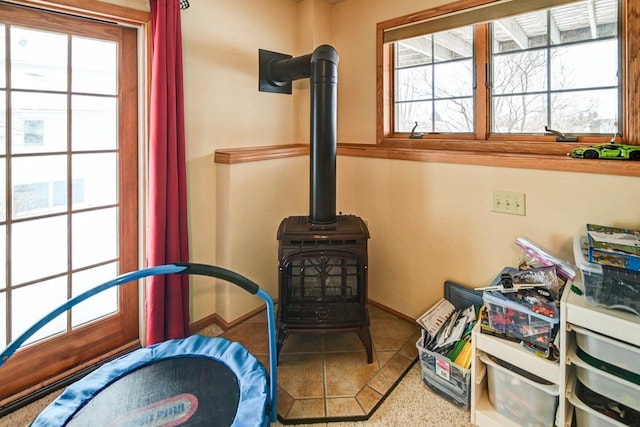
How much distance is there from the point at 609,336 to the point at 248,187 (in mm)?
2104

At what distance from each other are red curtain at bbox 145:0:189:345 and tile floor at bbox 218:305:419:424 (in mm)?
513

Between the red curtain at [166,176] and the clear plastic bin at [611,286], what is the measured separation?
81.2 inches

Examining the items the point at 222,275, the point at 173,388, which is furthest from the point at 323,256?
the point at 173,388

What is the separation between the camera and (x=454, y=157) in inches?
86.2

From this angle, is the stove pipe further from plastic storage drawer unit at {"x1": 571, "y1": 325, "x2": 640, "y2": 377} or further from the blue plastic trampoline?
plastic storage drawer unit at {"x1": 571, "y1": 325, "x2": 640, "y2": 377}

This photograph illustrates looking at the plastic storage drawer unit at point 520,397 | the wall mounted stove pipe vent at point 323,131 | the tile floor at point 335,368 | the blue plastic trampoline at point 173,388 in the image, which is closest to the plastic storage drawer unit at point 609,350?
the plastic storage drawer unit at point 520,397

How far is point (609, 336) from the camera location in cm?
130

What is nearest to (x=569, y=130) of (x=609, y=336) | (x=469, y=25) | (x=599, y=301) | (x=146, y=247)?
(x=469, y=25)

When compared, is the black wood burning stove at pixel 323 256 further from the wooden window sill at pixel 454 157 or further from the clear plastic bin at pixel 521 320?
the clear plastic bin at pixel 521 320

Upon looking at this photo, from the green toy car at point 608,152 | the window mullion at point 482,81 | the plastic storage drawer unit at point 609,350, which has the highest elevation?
the window mullion at point 482,81

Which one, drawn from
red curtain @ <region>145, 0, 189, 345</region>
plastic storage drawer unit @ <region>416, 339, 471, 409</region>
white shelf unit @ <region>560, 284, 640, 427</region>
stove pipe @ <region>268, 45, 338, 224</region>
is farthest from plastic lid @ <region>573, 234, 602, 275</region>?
red curtain @ <region>145, 0, 189, 345</region>

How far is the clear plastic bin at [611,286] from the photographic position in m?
1.26

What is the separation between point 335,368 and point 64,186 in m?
1.84

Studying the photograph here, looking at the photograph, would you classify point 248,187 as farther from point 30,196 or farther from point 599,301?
point 599,301
